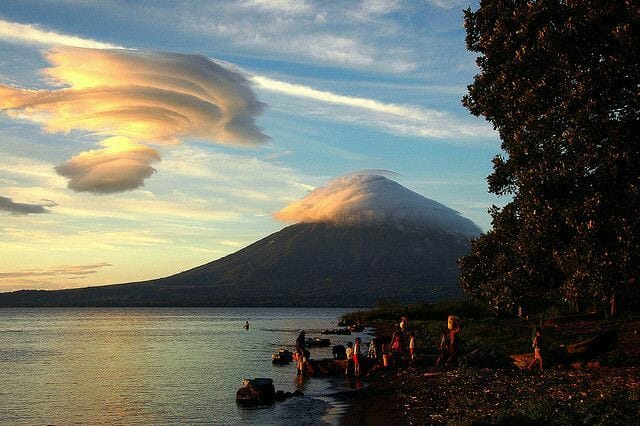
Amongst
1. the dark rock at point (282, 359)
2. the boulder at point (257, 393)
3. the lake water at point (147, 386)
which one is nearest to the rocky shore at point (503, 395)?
the lake water at point (147, 386)

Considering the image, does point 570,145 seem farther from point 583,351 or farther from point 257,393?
point 257,393

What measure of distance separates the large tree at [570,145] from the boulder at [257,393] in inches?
441

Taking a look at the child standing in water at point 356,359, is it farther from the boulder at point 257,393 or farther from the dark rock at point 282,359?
the dark rock at point 282,359

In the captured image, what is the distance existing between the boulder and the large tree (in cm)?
1120

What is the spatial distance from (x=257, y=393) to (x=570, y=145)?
56.2ft

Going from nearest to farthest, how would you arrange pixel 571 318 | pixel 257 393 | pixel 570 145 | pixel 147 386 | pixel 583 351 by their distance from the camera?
1. pixel 570 145
2. pixel 583 351
3. pixel 257 393
4. pixel 147 386
5. pixel 571 318

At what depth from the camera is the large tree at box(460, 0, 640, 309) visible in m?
20.5

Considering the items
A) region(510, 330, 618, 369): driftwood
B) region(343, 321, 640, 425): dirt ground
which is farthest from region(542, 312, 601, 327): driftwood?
region(510, 330, 618, 369): driftwood

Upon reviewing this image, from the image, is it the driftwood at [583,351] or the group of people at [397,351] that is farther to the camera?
the group of people at [397,351]

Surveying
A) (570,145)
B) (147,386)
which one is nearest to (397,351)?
(147,386)

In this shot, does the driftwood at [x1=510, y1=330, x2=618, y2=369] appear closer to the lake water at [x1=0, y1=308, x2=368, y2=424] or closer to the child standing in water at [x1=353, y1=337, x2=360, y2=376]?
the child standing in water at [x1=353, y1=337, x2=360, y2=376]

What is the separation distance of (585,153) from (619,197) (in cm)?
166

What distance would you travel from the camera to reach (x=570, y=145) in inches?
850

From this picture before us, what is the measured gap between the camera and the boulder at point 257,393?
30.5 m
